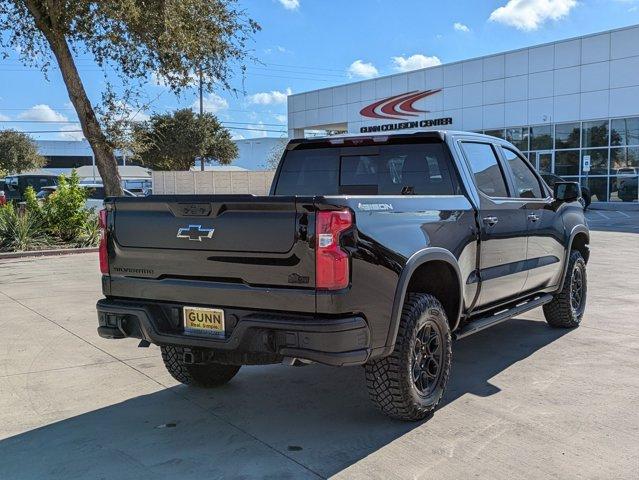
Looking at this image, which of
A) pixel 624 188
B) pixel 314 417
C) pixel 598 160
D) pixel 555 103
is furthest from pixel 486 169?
pixel 555 103

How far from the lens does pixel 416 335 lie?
4105 millimetres

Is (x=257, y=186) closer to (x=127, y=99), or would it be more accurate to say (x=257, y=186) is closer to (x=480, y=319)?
(x=127, y=99)

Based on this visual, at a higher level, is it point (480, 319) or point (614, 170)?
point (614, 170)

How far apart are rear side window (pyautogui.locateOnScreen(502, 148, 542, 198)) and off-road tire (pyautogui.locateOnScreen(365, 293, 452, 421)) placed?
2.21 m

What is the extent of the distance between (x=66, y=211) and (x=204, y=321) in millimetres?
12663

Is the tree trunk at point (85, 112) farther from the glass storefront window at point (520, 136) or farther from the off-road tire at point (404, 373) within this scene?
the glass storefront window at point (520, 136)

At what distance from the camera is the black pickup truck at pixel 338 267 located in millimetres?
3566

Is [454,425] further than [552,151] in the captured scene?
No

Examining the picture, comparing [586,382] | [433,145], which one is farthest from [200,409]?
[586,382]

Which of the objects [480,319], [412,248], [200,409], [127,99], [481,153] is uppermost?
[127,99]

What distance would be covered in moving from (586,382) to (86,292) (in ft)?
23.2

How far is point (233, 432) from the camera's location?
4141 mm

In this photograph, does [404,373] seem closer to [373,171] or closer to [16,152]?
[373,171]

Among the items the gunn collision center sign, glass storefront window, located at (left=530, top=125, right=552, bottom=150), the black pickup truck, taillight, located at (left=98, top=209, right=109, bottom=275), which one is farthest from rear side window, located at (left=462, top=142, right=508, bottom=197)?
the gunn collision center sign
